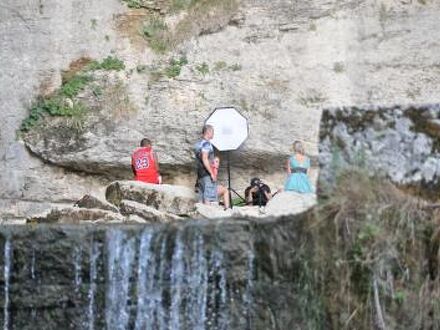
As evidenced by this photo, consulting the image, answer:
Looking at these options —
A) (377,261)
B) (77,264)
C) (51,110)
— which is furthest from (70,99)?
(377,261)

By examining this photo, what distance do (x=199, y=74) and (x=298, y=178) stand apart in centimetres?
449

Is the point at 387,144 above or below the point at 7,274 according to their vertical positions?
above

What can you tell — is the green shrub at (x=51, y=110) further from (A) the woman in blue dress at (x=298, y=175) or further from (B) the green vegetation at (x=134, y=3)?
(A) the woman in blue dress at (x=298, y=175)

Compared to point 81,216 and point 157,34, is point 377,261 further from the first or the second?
point 157,34

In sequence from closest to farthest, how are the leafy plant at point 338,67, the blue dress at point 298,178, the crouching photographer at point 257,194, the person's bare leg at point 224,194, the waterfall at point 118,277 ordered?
1. the waterfall at point 118,277
2. the blue dress at point 298,178
3. the person's bare leg at point 224,194
4. the crouching photographer at point 257,194
5. the leafy plant at point 338,67

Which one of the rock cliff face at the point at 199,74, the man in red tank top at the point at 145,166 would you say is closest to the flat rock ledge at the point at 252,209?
the man in red tank top at the point at 145,166

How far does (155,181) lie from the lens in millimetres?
14250

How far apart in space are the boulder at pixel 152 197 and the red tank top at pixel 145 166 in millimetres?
769

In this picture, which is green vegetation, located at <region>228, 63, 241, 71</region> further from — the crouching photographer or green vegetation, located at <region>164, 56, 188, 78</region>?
the crouching photographer

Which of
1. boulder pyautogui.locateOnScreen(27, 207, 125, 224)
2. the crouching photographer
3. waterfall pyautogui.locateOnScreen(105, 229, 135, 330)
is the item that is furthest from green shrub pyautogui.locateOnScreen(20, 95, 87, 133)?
waterfall pyautogui.locateOnScreen(105, 229, 135, 330)

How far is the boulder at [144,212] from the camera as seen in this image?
11583mm

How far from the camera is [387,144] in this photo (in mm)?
7711

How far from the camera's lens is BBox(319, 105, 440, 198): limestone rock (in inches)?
301

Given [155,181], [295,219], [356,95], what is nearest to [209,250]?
[295,219]
